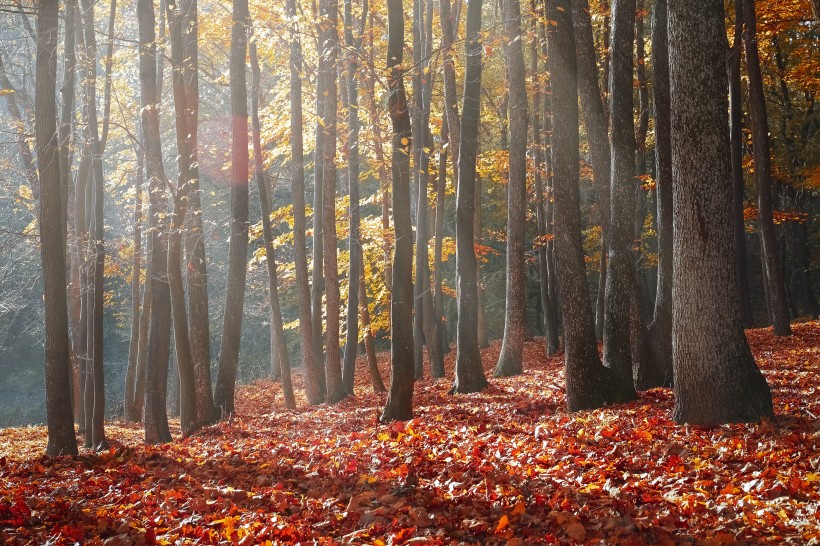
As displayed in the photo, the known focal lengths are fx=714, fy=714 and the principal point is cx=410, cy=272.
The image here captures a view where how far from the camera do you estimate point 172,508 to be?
6156 mm

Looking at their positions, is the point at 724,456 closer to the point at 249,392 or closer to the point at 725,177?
the point at 725,177

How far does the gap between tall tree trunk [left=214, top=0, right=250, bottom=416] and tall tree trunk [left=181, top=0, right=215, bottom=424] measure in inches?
15.6

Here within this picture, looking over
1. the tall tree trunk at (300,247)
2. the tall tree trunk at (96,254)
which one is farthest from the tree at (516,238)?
the tall tree trunk at (96,254)

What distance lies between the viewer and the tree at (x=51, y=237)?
995 centimetres

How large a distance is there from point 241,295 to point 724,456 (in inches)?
400

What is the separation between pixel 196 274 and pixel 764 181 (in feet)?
46.6

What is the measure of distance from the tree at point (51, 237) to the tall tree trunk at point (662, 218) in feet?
27.8

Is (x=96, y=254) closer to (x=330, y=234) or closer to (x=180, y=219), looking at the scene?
(x=180, y=219)

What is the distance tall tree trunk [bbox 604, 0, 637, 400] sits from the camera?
10164mm

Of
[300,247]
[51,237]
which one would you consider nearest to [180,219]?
[51,237]

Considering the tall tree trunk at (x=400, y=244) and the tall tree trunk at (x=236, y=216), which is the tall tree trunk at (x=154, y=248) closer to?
the tall tree trunk at (x=236, y=216)

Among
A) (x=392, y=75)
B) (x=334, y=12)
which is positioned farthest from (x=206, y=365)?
(x=334, y=12)

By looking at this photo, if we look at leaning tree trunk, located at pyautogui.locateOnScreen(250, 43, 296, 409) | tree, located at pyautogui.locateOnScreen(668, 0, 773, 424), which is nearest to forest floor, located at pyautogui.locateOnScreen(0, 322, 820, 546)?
tree, located at pyautogui.locateOnScreen(668, 0, 773, 424)

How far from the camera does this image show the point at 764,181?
18.3 meters
